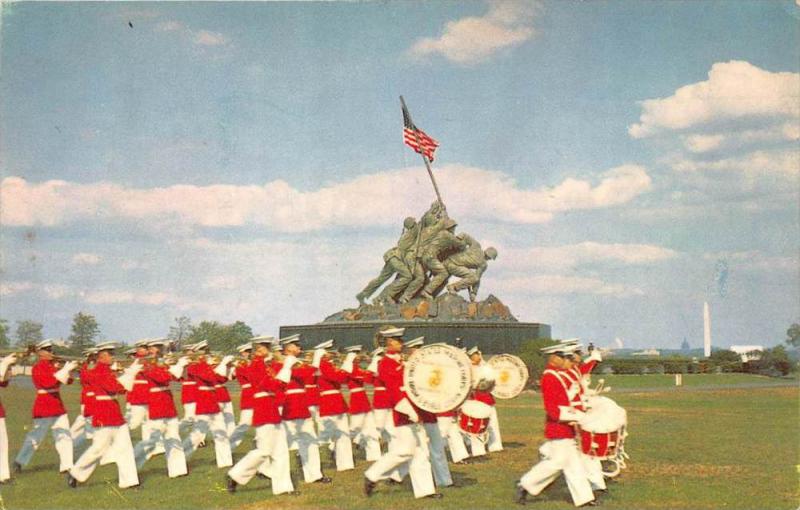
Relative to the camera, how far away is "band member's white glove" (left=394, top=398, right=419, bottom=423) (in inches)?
373

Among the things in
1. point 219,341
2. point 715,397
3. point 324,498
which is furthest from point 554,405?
point 219,341

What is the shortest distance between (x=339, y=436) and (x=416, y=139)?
26.9m

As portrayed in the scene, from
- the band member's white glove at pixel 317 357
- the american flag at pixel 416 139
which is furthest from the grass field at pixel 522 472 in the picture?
the american flag at pixel 416 139

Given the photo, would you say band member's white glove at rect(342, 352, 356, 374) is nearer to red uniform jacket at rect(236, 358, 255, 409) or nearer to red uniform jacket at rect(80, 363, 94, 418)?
red uniform jacket at rect(236, 358, 255, 409)

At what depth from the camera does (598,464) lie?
376 inches

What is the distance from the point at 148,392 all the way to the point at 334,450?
10.5 ft

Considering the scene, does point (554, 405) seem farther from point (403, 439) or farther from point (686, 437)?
point (686, 437)

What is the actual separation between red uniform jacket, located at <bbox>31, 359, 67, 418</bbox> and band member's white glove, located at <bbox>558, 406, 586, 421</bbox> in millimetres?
7836

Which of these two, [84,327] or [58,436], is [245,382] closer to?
[58,436]

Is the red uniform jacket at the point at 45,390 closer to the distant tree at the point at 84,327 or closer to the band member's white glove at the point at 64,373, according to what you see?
the band member's white glove at the point at 64,373

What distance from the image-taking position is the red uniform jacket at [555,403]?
8.91 meters

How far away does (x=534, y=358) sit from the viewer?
98.1ft

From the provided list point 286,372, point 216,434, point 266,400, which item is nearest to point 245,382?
point 266,400

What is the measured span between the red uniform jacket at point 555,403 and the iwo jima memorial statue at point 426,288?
2475 centimetres
